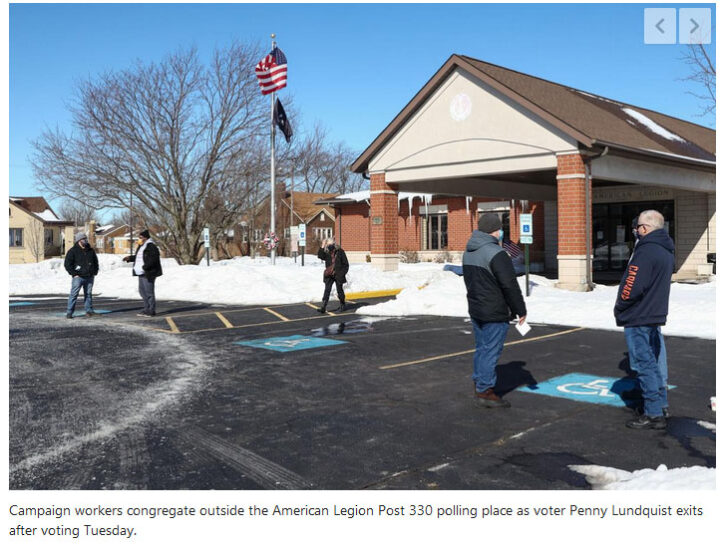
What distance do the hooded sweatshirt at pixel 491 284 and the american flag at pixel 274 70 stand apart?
2364 centimetres

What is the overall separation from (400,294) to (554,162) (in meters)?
6.47

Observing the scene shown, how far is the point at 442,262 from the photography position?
36.5 m

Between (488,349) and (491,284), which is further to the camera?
(488,349)

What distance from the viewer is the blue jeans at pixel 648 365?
6.19 meters

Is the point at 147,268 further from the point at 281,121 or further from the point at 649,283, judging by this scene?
→ the point at 281,121

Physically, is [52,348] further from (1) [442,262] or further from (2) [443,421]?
(1) [442,262]

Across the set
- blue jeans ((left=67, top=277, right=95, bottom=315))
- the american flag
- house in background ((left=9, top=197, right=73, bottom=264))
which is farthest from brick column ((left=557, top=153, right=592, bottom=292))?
house in background ((left=9, top=197, right=73, bottom=264))

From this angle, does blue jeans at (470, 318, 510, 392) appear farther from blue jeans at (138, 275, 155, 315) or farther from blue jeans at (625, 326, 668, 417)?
blue jeans at (138, 275, 155, 315)

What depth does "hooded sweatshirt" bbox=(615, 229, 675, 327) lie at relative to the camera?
6.21m

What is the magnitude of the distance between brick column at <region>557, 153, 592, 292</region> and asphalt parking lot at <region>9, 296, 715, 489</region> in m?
7.46

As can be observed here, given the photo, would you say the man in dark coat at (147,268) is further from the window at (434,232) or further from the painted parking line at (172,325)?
the window at (434,232)

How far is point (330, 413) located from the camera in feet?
22.2

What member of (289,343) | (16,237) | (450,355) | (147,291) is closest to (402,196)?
(147,291)

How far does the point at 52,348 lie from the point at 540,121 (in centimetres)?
1473
